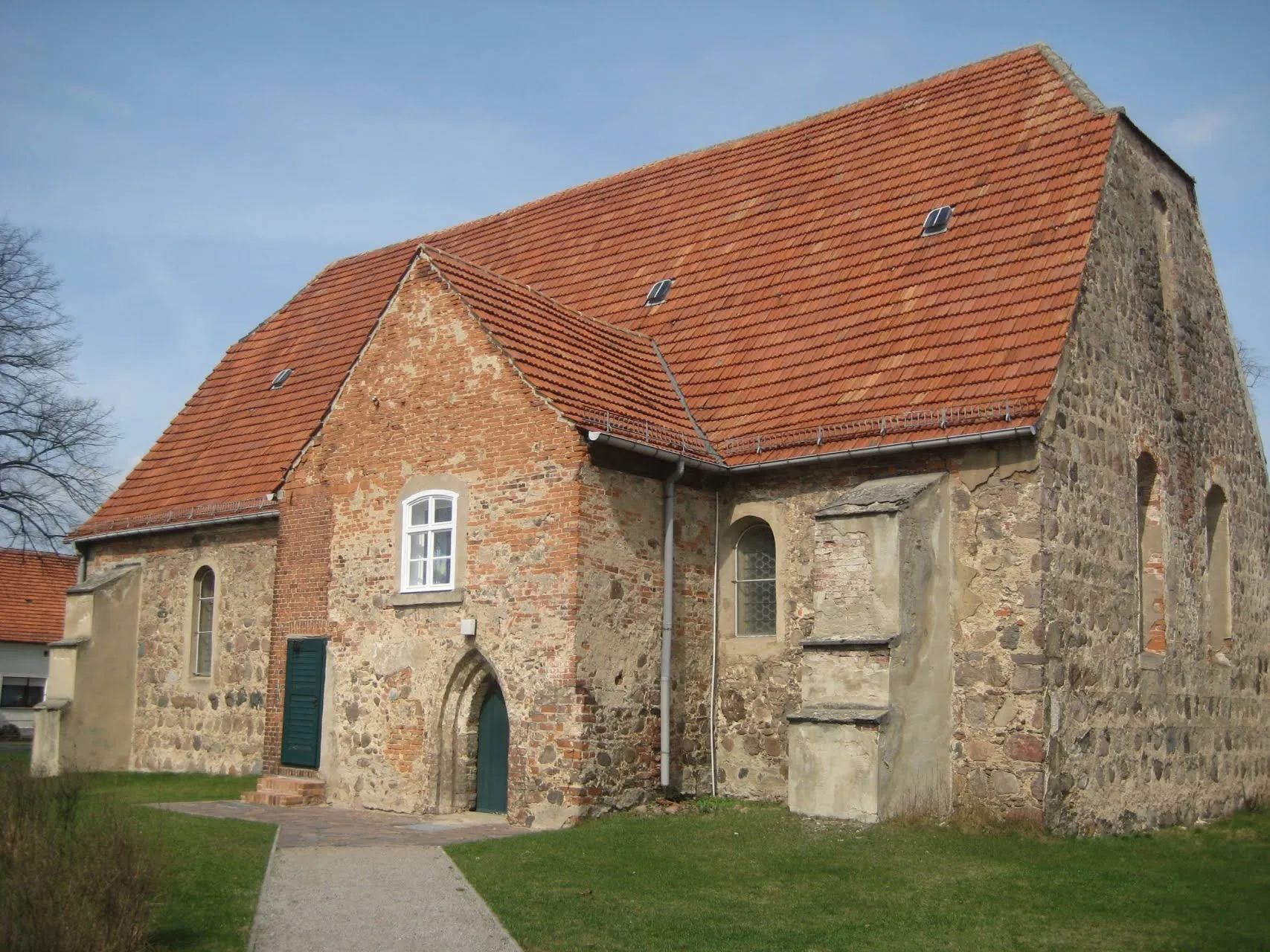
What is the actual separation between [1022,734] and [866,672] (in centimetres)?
164

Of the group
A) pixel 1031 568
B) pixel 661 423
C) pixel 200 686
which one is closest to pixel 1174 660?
pixel 1031 568

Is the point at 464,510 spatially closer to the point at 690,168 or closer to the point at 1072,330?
the point at 1072,330

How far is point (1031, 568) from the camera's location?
1301 centimetres

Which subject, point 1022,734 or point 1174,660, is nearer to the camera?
point 1022,734

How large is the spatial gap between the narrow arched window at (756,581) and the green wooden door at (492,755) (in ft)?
9.68

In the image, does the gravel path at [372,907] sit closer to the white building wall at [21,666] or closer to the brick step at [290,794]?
the brick step at [290,794]

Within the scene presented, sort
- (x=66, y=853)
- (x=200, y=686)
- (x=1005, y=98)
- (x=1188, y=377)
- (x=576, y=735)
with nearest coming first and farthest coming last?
(x=66, y=853), (x=576, y=735), (x=1188, y=377), (x=1005, y=98), (x=200, y=686)

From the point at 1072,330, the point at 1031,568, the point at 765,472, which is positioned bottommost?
the point at 1031,568

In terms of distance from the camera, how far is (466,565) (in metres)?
14.9

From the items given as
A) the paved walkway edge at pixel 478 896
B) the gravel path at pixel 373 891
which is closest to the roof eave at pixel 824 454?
the gravel path at pixel 373 891

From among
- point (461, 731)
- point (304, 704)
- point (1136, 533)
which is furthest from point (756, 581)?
point (304, 704)

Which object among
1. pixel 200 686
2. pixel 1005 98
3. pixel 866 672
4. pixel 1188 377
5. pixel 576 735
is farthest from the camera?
pixel 200 686

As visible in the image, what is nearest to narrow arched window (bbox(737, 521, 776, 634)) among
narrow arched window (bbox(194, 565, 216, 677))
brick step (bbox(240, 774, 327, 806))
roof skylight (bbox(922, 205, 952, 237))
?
roof skylight (bbox(922, 205, 952, 237))

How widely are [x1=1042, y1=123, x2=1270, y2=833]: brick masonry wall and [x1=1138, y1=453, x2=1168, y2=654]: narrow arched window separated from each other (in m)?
0.11
